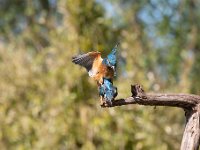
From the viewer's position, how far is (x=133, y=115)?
223 inches

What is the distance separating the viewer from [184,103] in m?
2.88

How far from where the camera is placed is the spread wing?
2.89 meters

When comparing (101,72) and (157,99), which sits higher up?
(101,72)

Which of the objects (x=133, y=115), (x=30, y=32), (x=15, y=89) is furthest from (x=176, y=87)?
(x=30, y=32)

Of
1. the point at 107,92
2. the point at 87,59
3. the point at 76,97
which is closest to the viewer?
the point at 107,92

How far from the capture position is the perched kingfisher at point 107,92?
2.77 metres

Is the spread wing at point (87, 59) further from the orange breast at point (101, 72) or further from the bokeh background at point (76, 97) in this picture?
the bokeh background at point (76, 97)

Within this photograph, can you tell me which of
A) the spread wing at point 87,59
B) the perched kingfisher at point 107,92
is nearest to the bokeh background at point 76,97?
the spread wing at point 87,59

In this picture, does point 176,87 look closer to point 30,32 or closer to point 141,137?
point 141,137

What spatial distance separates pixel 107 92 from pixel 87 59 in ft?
0.67

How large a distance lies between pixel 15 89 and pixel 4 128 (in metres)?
0.40

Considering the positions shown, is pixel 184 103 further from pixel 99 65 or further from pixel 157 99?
pixel 99 65

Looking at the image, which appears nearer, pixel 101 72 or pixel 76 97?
pixel 101 72

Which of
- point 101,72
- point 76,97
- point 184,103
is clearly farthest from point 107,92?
point 76,97
